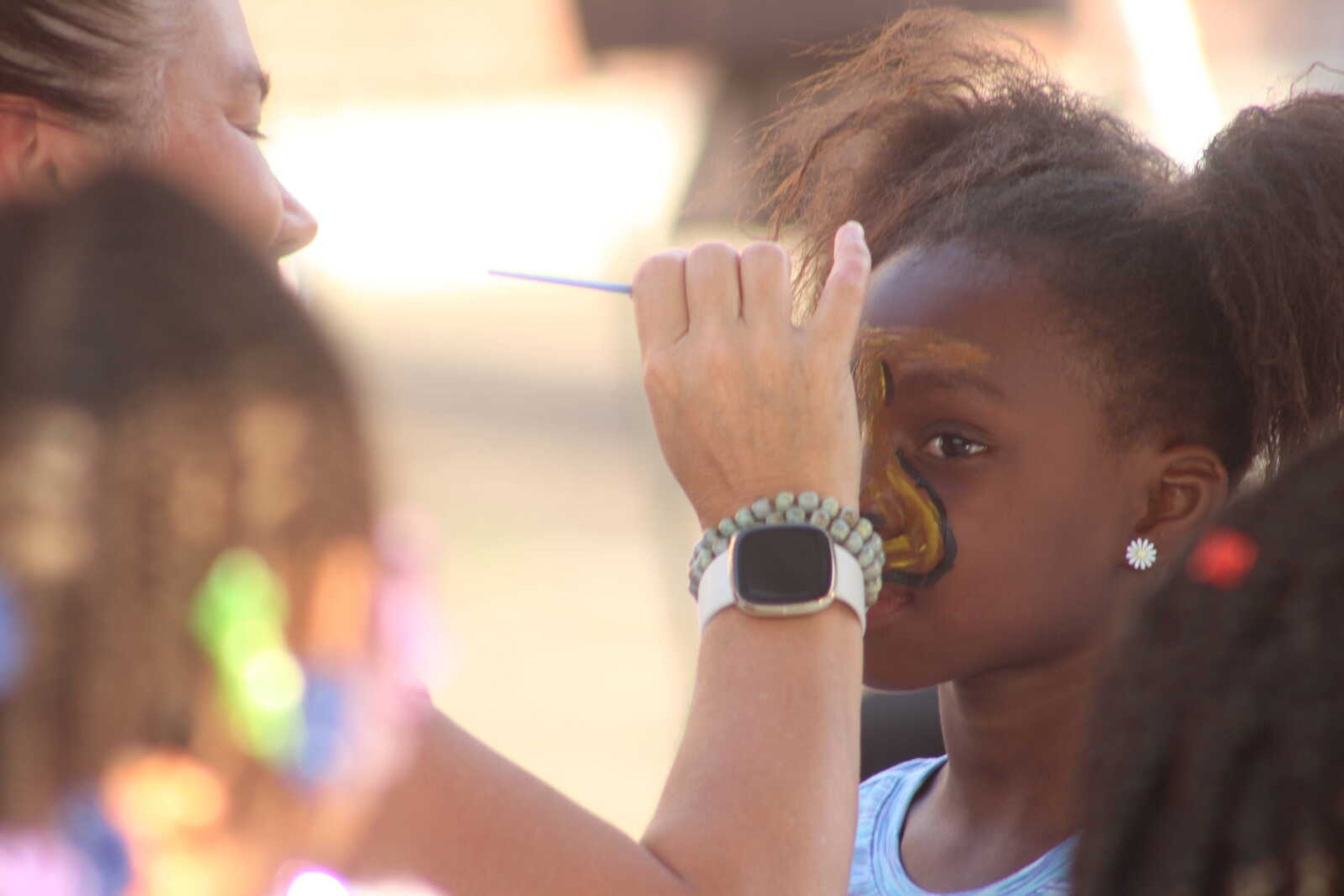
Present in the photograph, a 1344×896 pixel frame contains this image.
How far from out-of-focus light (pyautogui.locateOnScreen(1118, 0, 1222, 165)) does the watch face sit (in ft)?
10.9

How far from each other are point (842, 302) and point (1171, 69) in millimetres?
3918

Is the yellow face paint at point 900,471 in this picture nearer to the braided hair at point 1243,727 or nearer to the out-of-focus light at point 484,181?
the braided hair at point 1243,727

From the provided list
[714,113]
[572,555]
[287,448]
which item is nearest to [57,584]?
[287,448]

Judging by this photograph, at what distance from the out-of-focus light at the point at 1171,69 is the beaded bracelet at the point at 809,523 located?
327 cm

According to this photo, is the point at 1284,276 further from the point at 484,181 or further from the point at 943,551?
the point at 484,181

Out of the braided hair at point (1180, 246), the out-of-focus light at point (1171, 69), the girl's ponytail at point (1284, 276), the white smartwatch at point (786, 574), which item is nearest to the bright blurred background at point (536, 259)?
the out-of-focus light at point (1171, 69)

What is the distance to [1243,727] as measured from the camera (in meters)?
0.47

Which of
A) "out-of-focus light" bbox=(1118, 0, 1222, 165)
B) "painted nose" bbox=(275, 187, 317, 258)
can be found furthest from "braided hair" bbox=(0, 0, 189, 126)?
"out-of-focus light" bbox=(1118, 0, 1222, 165)

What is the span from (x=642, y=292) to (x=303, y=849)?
1.54 ft

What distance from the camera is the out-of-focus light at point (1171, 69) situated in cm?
425

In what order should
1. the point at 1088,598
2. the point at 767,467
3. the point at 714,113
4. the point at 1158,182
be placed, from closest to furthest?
the point at 767,467, the point at 1088,598, the point at 1158,182, the point at 714,113

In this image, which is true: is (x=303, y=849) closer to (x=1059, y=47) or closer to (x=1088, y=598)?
(x=1088, y=598)

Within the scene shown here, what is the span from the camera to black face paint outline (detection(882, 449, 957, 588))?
1130 millimetres

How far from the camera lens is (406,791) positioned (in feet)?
2.66
